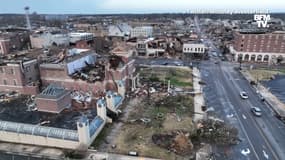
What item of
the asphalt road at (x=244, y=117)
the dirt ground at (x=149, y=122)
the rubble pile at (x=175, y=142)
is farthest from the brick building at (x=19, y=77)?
the asphalt road at (x=244, y=117)

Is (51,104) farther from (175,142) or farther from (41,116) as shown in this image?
(175,142)

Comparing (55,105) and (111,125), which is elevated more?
(55,105)

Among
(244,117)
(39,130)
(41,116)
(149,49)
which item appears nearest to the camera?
(39,130)

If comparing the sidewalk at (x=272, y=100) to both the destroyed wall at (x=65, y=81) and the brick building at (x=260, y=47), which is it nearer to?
the brick building at (x=260, y=47)

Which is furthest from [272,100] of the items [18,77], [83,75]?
[18,77]

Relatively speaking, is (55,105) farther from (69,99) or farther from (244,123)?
(244,123)

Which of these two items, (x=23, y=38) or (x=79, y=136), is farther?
(x=23, y=38)

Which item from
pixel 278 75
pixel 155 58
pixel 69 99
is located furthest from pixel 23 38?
pixel 278 75
